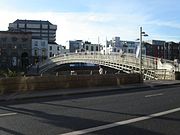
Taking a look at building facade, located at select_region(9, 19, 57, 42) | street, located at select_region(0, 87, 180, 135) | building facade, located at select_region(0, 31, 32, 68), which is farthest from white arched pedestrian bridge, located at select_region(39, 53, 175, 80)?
building facade, located at select_region(9, 19, 57, 42)

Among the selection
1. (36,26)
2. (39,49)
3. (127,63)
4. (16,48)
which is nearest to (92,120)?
(127,63)

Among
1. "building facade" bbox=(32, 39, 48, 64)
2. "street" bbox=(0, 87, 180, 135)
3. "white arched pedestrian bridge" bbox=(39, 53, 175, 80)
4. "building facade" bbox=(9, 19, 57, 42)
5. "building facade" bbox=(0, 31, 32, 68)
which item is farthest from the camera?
"building facade" bbox=(9, 19, 57, 42)

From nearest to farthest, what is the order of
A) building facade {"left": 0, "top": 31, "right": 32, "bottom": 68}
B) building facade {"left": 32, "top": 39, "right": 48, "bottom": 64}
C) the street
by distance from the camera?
1. the street
2. building facade {"left": 0, "top": 31, "right": 32, "bottom": 68}
3. building facade {"left": 32, "top": 39, "right": 48, "bottom": 64}

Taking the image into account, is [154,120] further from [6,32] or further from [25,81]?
[6,32]

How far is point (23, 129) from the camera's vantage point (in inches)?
410

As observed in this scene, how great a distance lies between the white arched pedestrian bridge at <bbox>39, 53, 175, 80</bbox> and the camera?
53.2 metres

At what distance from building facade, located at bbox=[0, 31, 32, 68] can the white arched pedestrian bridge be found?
38.5m

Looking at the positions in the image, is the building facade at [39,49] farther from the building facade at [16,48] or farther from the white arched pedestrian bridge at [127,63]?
the white arched pedestrian bridge at [127,63]

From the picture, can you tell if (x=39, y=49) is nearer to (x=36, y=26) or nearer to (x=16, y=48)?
(x=16, y=48)

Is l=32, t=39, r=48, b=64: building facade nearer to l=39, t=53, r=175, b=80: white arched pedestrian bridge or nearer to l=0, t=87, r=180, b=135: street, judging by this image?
l=39, t=53, r=175, b=80: white arched pedestrian bridge

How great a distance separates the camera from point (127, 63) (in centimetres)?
6581

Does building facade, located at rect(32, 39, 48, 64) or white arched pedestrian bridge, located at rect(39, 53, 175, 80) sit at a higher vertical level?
building facade, located at rect(32, 39, 48, 64)

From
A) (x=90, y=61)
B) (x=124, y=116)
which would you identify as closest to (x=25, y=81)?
(x=124, y=116)

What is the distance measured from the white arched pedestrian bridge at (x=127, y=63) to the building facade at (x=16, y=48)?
38476 mm
